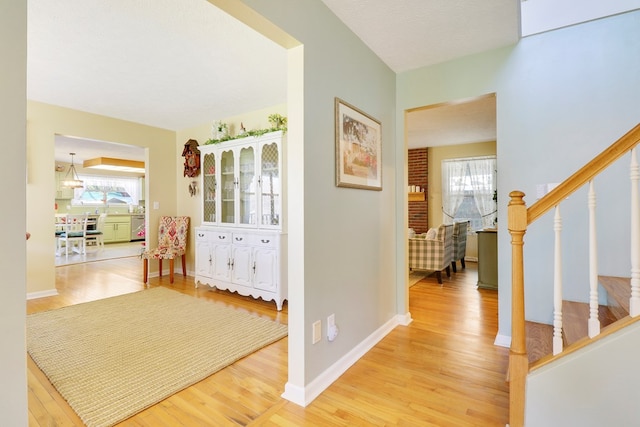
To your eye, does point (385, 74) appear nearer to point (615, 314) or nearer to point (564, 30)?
point (564, 30)

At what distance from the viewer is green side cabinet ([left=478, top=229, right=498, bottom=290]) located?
410cm

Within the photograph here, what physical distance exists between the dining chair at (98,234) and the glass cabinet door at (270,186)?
20.6ft

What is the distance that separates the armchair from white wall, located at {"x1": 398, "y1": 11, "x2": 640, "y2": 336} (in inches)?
75.2

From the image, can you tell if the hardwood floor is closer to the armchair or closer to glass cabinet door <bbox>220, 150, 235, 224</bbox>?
the armchair

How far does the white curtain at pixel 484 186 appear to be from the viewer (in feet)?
20.2

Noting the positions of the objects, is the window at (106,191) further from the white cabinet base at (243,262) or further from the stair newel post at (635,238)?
the stair newel post at (635,238)

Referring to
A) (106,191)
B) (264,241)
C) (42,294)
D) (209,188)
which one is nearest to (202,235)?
(209,188)

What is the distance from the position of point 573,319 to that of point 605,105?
1.52 meters

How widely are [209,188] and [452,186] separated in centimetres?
499

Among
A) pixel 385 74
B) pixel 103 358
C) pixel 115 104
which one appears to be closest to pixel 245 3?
pixel 385 74

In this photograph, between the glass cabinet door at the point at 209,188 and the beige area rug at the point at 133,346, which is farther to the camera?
the glass cabinet door at the point at 209,188

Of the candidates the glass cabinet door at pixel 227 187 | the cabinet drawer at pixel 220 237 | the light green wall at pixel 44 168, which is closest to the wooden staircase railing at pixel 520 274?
the cabinet drawer at pixel 220 237

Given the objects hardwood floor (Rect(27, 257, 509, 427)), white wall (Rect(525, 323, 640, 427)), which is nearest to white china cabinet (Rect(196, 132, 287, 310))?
hardwood floor (Rect(27, 257, 509, 427))

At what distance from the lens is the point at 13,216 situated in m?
0.79
